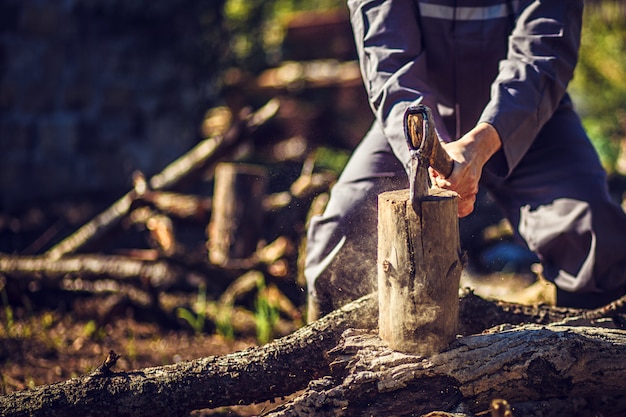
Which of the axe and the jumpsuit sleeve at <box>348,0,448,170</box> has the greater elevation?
the jumpsuit sleeve at <box>348,0,448,170</box>

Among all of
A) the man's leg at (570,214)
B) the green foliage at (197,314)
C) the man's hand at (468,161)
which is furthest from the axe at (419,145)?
the green foliage at (197,314)

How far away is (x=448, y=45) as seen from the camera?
2.84 m

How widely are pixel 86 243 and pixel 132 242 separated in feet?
3.58

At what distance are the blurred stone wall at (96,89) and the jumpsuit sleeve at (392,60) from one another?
3961 millimetres

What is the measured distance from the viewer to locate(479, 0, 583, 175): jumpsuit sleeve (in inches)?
98.4

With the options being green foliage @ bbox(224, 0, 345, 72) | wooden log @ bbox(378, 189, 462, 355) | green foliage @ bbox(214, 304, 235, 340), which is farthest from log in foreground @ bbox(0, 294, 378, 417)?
green foliage @ bbox(224, 0, 345, 72)

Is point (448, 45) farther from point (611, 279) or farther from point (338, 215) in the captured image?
point (611, 279)

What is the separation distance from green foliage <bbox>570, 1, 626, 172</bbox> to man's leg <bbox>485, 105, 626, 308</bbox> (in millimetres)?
3644

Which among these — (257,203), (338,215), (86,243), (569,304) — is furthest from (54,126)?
(569,304)

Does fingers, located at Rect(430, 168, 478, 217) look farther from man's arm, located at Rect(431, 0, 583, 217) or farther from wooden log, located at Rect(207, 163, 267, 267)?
wooden log, located at Rect(207, 163, 267, 267)

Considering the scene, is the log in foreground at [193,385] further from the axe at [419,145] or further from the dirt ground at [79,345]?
the dirt ground at [79,345]

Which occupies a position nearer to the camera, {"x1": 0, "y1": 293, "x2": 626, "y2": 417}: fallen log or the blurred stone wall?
{"x1": 0, "y1": 293, "x2": 626, "y2": 417}: fallen log

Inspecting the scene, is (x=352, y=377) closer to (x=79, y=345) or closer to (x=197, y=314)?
(x=197, y=314)

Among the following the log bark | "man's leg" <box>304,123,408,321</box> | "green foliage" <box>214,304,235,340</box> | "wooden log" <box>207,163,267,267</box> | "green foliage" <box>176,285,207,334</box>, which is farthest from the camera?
"wooden log" <box>207,163,267,267</box>
